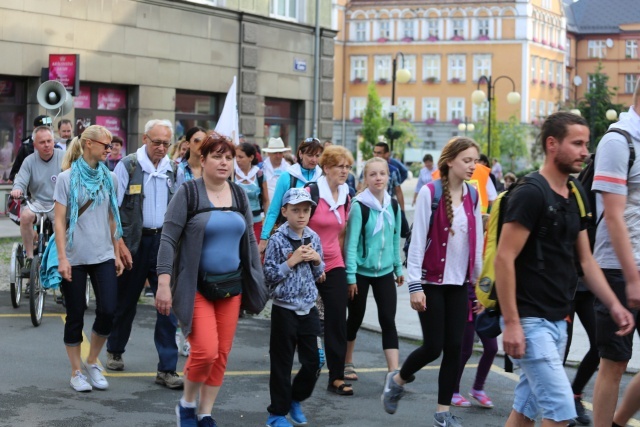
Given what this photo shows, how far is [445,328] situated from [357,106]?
102741mm

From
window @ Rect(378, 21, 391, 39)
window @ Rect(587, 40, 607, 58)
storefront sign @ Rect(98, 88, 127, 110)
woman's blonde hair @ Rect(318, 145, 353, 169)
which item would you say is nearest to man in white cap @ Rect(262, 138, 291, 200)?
woman's blonde hair @ Rect(318, 145, 353, 169)

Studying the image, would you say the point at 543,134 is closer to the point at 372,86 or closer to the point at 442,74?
the point at 372,86

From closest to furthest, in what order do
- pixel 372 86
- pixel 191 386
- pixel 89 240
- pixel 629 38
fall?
pixel 191 386 < pixel 89 240 < pixel 372 86 < pixel 629 38

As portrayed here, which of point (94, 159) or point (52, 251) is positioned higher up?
point (94, 159)

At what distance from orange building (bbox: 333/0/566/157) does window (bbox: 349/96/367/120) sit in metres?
0.09

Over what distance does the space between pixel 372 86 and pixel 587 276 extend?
302 ft

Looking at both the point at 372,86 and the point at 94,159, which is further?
the point at 372,86

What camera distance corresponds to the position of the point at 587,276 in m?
5.75

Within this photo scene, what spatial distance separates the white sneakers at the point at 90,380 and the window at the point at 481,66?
9632 cm

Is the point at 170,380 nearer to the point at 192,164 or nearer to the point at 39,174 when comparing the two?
the point at 192,164

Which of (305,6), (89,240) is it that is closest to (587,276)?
(89,240)

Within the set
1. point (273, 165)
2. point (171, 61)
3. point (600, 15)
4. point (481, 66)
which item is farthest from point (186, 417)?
point (600, 15)

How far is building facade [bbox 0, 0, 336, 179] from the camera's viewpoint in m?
24.9

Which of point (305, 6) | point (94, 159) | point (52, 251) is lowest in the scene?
point (52, 251)
